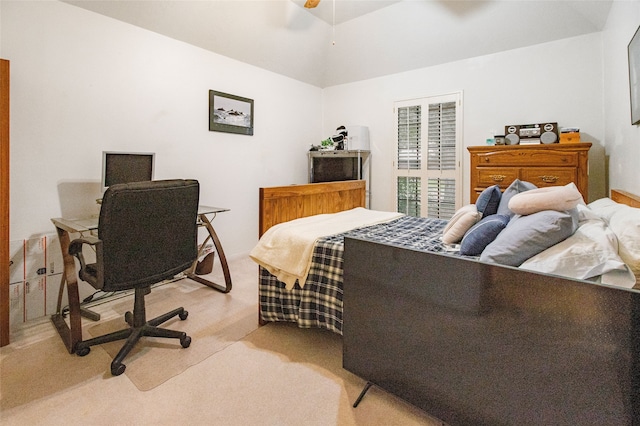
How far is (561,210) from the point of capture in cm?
140

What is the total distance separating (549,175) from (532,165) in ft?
0.58

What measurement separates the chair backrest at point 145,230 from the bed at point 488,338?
1108 millimetres

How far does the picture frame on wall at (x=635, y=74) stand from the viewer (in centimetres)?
192

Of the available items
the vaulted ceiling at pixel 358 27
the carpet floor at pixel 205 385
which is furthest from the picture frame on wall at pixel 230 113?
the carpet floor at pixel 205 385

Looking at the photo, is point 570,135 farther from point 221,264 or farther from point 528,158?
point 221,264

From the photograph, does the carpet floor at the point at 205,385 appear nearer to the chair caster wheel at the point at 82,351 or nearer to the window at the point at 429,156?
the chair caster wheel at the point at 82,351

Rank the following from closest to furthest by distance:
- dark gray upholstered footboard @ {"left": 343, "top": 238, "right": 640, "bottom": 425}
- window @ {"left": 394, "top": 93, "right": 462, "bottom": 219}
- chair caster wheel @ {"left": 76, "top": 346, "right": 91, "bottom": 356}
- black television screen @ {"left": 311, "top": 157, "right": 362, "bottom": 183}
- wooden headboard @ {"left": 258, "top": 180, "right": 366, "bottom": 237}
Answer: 1. dark gray upholstered footboard @ {"left": 343, "top": 238, "right": 640, "bottom": 425}
2. chair caster wheel @ {"left": 76, "top": 346, "right": 91, "bottom": 356}
3. wooden headboard @ {"left": 258, "top": 180, "right": 366, "bottom": 237}
4. window @ {"left": 394, "top": 93, "right": 462, "bottom": 219}
5. black television screen @ {"left": 311, "top": 157, "right": 362, "bottom": 183}

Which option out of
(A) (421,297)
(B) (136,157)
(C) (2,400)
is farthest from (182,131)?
(A) (421,297)

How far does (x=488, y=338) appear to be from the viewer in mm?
1129

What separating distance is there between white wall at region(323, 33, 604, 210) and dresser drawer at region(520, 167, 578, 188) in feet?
1.89

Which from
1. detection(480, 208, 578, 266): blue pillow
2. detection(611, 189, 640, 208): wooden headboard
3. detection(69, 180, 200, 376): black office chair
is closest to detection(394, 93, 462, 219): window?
detection(611, 189, 640, 208): wooden headboard

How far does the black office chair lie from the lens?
5.56 feet

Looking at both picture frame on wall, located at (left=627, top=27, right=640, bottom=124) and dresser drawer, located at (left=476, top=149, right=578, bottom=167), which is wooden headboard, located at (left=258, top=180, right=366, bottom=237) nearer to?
dresser drawer, located at (left=476, top=149, right=578, bottom=167)

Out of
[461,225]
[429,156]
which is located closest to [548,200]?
[461,225]
